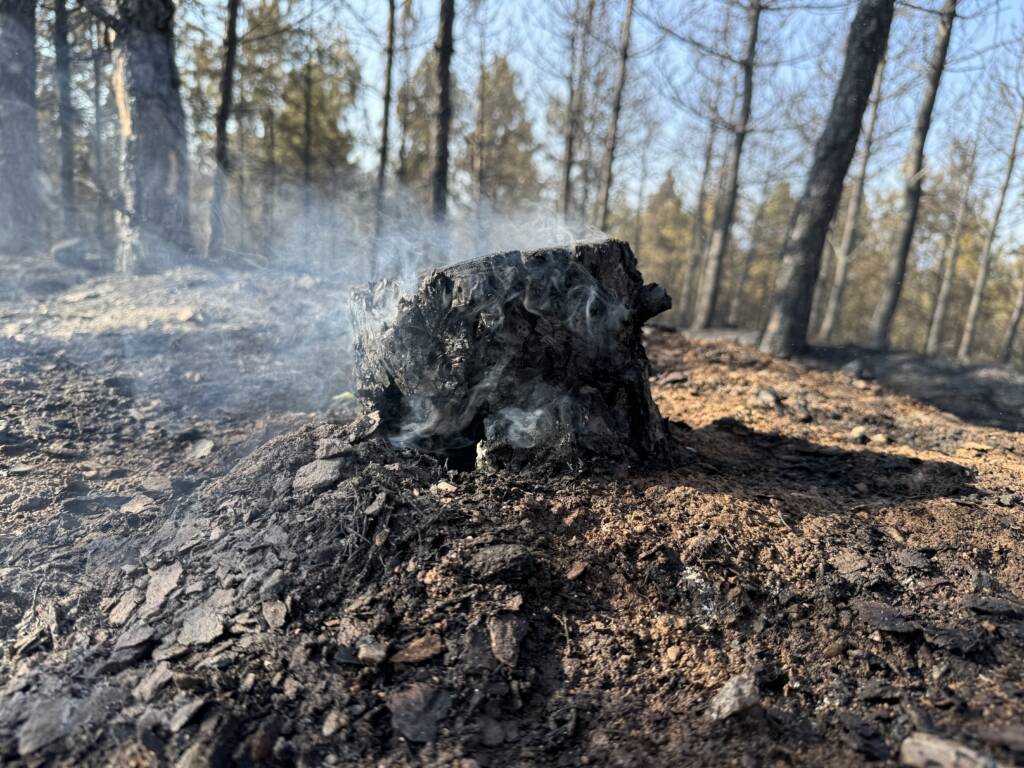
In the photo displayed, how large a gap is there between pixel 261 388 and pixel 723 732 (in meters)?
4.15

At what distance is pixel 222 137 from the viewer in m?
9.43

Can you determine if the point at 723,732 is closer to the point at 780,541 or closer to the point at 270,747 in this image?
the point at 780,541

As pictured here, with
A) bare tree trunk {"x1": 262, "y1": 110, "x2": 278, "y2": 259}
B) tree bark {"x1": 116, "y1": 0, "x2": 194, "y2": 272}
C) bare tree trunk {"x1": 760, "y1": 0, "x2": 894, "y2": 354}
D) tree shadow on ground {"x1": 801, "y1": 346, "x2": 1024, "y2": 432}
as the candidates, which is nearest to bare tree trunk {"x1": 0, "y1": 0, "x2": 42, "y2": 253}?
tree bark {"x1": 116, "y1": 0, "x2": 194, "y2": 272}

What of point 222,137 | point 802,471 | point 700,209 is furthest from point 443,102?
point 700,209

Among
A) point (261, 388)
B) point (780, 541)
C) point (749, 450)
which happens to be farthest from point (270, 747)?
point (261, 388)

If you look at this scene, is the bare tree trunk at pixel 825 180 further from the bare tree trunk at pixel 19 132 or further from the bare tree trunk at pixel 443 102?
the bare tree trunk at pixel 19 132

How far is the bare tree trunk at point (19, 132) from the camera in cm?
862

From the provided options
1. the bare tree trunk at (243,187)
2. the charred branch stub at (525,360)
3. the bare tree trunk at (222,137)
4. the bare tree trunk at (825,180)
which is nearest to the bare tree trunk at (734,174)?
the bare tree trunk at (825,180)

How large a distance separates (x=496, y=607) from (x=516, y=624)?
0.33ft

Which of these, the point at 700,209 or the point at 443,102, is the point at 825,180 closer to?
the point at 443,102

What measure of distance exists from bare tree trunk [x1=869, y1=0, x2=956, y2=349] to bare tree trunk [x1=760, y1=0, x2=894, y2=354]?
9.93ft

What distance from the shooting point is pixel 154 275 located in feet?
24.5

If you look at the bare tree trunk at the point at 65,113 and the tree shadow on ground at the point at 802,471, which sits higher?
the bare tree trunk at the point at 65,113

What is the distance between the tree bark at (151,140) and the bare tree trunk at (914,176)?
9.85m
